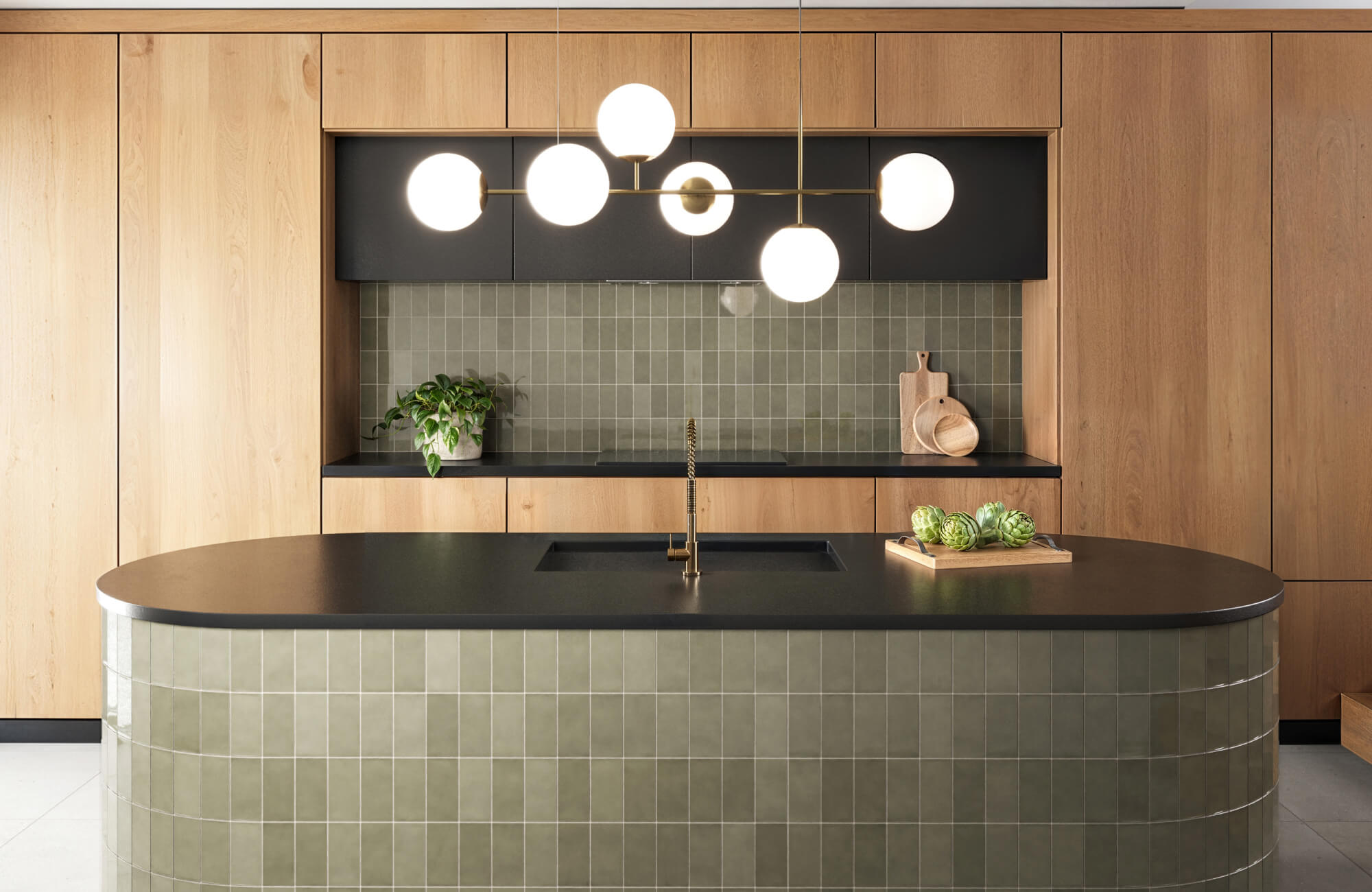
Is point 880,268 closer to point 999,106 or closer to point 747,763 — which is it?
point 999,106

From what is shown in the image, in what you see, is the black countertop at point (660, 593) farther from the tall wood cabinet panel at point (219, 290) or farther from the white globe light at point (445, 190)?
the tall wood cabinet panel at point (219, 290)

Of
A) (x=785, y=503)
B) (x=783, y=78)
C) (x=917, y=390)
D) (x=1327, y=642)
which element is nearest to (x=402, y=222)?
(x=783, y=78)

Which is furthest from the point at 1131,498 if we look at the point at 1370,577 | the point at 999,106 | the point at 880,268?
the point at 999,106

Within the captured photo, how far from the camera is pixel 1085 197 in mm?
3516

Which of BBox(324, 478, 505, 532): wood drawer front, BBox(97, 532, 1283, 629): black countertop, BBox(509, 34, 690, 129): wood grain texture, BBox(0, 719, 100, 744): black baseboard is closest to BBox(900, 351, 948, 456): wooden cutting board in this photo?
BBox(509, 34, 690, 129): wood grain texture

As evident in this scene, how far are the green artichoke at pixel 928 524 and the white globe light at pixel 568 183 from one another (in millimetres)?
966

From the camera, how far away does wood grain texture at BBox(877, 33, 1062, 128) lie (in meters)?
3.50

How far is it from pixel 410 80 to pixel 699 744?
8.80ft

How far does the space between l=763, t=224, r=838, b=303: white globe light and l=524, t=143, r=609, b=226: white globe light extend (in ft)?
1.17

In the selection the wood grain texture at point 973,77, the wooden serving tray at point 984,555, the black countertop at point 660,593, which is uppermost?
the wood grain texture at point 973,77

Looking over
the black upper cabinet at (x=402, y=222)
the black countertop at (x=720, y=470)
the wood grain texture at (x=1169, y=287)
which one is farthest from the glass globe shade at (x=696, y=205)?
the wood grain texture at (x=1169, y=287)

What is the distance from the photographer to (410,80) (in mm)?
3520

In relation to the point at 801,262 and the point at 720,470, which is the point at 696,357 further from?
the point at 801,262

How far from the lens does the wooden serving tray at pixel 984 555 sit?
83.8 inches
